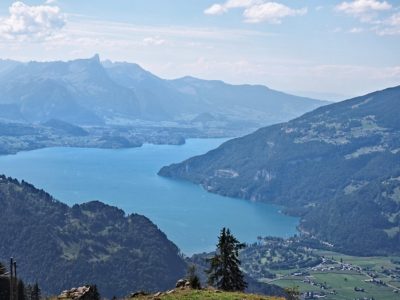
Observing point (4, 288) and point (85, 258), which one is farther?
point (85, 258)

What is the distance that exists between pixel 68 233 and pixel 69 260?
20986 millimetres

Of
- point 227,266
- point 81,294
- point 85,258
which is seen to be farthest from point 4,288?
point 85,258

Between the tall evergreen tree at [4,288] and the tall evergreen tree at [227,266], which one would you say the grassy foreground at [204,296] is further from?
the tall evergreen tree at [4,288]

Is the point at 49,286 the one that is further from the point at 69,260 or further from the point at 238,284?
the point at 238,284

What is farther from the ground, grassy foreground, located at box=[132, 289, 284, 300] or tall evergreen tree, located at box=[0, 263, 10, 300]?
grassy foreground, located at box=[132, 289, 284, 300]

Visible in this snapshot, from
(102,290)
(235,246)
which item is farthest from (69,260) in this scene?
(235,246)

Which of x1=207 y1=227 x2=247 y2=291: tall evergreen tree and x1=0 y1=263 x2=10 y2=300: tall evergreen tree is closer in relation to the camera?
x1=0 y1=263 x2=10 y2=300: tall evergreen tree

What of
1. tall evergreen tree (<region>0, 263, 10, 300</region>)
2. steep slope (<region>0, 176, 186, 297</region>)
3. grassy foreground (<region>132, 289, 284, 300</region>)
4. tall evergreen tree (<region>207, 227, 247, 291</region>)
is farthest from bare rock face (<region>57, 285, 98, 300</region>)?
steep slope (<region>0, 176, 186, 297</region>)

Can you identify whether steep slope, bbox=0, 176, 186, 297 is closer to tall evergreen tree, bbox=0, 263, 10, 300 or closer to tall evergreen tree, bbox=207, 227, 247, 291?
tall evergreen tree, bbox=0, 263, 10, 300

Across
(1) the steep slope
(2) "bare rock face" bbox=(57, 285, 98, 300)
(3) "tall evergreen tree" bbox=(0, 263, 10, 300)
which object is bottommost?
(1) the steep slope

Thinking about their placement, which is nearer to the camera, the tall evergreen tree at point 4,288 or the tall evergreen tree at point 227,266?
the tall evergreen tree at point 4,288

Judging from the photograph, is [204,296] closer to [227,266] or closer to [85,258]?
[227,266]

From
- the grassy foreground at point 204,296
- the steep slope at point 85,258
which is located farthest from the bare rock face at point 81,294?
the steep slope at point 85,258

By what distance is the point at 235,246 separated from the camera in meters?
46.6
